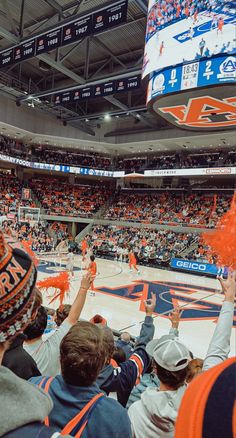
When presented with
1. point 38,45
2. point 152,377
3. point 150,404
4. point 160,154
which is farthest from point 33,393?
point 160,154

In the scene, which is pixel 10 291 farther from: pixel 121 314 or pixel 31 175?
pixel 31 175

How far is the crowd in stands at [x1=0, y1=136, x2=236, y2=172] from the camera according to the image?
86.8 ft

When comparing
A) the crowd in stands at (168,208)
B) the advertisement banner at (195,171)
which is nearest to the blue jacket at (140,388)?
the crowd in stands at (168,208)

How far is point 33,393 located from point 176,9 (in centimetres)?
675

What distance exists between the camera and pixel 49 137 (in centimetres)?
2703

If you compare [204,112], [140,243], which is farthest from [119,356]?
[140,243]

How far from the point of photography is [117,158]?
32.6 meters

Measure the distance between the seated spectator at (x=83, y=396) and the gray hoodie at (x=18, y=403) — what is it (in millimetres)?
481

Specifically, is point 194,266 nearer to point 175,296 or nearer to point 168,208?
point 175,296

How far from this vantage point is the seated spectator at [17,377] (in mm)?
742

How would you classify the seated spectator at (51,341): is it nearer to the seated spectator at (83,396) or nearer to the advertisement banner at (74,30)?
the seated spectator at (83,396)

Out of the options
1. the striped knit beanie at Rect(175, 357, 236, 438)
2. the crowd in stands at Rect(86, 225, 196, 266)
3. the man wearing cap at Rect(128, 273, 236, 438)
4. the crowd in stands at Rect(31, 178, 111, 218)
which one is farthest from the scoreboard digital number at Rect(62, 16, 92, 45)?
the crowd in stands at Rect(31, 178, 111, 218)

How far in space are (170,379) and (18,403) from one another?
116 centimetres

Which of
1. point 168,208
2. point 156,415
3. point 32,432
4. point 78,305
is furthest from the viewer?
point 168,208
